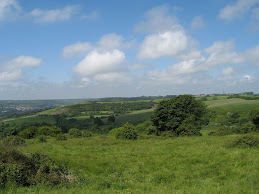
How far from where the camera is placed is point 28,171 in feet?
28.2

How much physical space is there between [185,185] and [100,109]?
15762 centimetres

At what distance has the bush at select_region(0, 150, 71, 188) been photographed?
7.89m

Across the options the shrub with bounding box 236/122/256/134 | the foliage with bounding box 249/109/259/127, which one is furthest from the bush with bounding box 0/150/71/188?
the foliage with bounding box 249/109/259/127

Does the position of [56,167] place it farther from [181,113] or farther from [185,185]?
[181,113]

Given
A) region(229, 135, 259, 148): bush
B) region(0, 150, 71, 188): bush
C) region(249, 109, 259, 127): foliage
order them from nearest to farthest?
region(0, 150, 71, 188): bush < region(229, 135, 259, 148): bush < region(249, 109, 259, 127): foliage

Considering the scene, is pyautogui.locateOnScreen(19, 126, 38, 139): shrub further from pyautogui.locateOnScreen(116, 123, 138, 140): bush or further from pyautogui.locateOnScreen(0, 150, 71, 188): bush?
pyautogui.locateOnScreen(0, 150, 71, 188): bush

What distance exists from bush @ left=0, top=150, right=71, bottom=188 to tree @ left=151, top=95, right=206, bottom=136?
2826 centimetres

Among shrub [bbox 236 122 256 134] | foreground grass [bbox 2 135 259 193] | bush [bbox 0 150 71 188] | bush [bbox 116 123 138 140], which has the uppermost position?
bush [bbox 0 150 71 188]

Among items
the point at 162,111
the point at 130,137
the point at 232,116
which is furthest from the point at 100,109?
the point at 130,137

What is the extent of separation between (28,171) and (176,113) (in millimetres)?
31313

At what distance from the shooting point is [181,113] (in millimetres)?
36156

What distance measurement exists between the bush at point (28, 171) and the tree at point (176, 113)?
2826cm

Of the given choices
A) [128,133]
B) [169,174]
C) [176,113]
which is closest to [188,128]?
[176,113]


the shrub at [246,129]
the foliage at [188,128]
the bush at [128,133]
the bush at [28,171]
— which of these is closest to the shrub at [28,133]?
the bush at [128,133]
